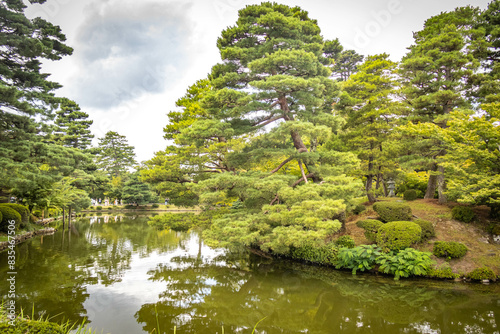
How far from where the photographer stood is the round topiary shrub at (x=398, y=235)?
323 inches

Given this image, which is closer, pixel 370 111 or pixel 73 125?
pixel 370 111

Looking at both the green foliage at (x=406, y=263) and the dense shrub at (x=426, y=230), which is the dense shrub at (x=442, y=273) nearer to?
the green foliage at (x=406, y=263)

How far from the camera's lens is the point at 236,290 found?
720cm

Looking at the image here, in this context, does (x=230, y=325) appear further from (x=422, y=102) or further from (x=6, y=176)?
(x=422, y=102)

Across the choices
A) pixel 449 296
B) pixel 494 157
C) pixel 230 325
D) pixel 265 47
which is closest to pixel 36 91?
pixel 265 47

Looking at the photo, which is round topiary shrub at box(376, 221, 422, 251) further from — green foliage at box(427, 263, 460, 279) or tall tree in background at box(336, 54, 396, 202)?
tall tree in background at box(336, 54, 396, 202)

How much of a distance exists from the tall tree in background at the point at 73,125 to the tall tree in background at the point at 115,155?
14.7 m

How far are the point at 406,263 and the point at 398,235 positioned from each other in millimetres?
880

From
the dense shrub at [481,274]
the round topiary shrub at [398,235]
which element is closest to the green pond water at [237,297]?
the dense shrub at [481,274]

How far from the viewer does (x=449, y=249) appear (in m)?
8.02

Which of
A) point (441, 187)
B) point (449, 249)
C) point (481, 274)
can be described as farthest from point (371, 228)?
point (441, 187)

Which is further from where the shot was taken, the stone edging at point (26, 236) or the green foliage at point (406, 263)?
the stone edging at point (26, 236)

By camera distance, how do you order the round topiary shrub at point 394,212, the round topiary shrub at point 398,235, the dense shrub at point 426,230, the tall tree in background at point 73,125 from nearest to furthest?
the round topiary shrub at point 398,235, the dense shrub at point 426,230, the round topiary shrub at point 394,212, the tall tree in background at point 73,125

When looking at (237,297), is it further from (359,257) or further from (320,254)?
(359,257)
